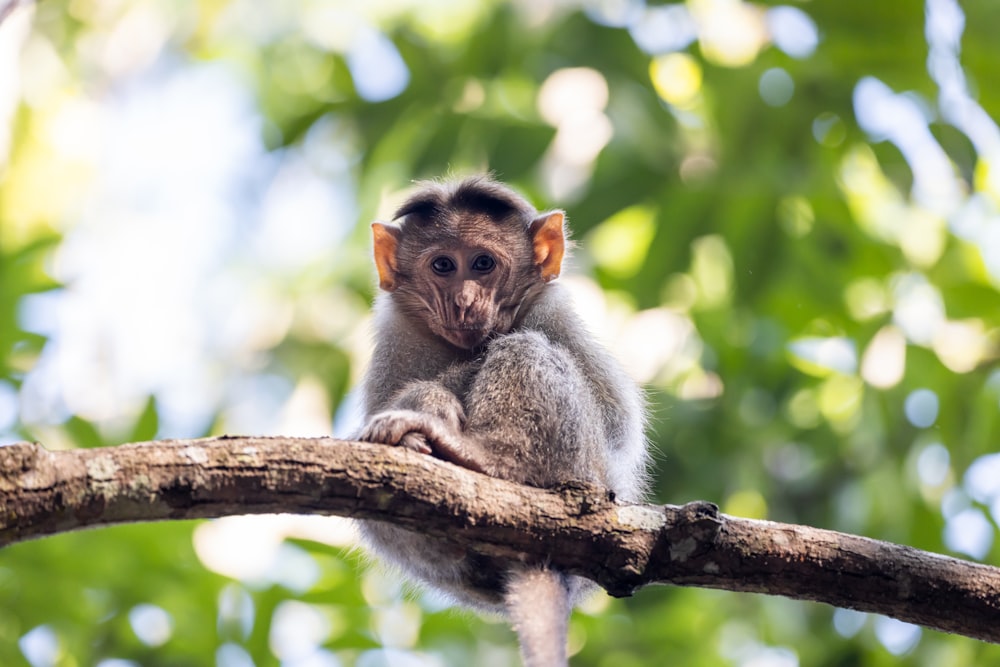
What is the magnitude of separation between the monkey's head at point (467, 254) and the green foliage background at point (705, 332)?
0.95 m

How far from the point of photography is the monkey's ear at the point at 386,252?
6543mm

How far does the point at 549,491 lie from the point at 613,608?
13.7 ft

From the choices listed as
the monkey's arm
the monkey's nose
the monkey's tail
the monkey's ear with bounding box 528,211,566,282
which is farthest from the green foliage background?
the monkey's tail

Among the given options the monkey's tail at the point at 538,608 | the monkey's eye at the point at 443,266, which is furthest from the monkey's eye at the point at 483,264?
the monkey's tail at the point at 538,608

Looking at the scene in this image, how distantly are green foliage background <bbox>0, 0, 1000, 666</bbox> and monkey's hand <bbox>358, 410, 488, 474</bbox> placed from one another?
8.32 ft

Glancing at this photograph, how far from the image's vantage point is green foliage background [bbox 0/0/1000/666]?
7.29 m

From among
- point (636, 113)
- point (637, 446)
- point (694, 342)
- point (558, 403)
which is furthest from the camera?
point (694, 342)

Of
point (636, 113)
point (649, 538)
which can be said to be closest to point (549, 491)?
point (649, 538)

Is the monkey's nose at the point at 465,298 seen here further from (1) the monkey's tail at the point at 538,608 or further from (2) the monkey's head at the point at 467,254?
(1) the monkey's tail at the point at 538,608

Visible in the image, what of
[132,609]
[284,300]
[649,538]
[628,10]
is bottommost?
[649,538]

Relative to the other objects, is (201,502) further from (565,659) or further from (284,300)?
(284,300)

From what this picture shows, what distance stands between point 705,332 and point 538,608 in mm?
4094

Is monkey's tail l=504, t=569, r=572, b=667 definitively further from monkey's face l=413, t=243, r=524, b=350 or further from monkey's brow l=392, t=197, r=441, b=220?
monkey's brow l=392, t=197, r=441, b=220

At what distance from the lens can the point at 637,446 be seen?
240 inches
